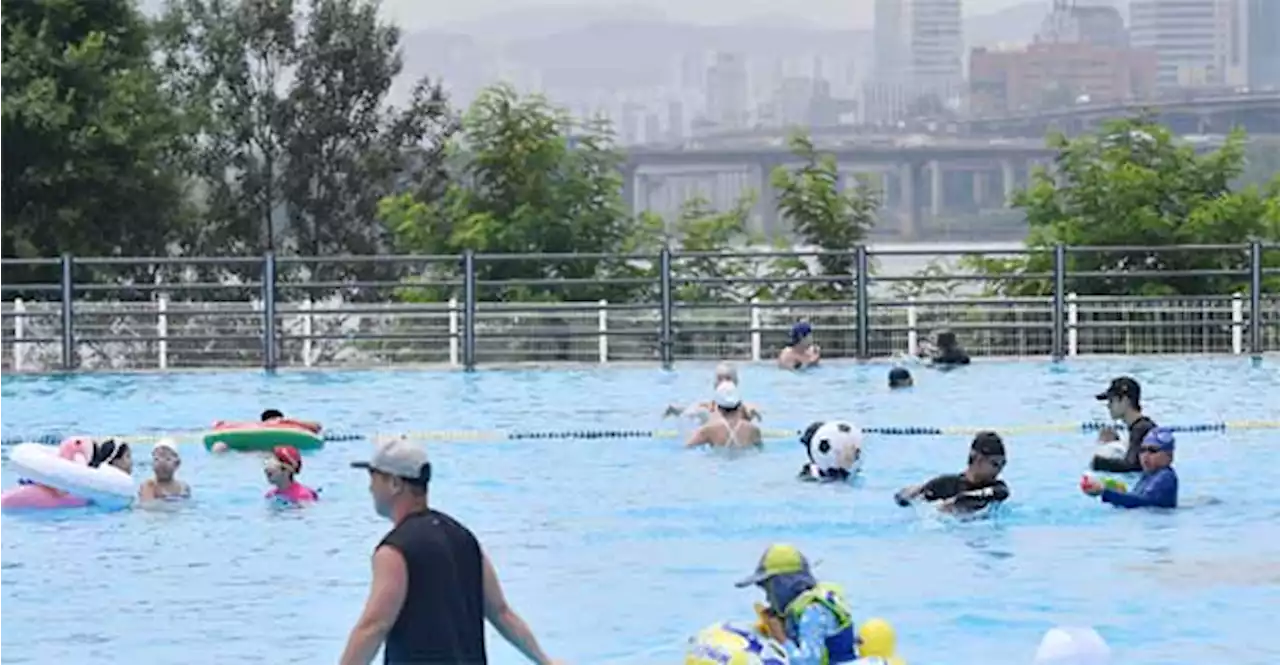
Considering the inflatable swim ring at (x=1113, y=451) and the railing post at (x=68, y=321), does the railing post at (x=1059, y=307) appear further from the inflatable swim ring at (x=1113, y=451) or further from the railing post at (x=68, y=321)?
the inflatable swim ring at (x=1113, y=451)

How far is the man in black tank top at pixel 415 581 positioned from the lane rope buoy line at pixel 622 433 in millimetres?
12963

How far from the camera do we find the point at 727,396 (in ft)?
64.4

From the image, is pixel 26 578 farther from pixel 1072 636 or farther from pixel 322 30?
pixel 322 30

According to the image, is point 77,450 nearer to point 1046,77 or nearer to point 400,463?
point 400,463

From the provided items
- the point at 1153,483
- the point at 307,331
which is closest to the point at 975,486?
the point at 1153,483

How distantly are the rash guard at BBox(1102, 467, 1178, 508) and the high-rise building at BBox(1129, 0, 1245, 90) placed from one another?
85179 mm

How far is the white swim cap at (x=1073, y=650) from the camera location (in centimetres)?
901

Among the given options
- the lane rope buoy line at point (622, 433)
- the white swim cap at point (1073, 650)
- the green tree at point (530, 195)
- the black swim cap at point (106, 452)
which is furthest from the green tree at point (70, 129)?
the white swim cap at point (1073, 650)

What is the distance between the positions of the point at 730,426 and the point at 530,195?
1656cm

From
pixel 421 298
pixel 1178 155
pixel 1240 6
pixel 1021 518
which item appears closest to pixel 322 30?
pixel 421 298

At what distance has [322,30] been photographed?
147ft

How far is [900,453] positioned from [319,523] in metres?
5.10

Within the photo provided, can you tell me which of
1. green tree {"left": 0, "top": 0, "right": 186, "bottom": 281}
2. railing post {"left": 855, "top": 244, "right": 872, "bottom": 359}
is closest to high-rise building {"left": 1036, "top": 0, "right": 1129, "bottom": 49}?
green tree {"left": 0, "top": 0, "right": 186, "bottom": 281}

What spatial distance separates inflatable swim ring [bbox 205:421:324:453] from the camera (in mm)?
19531
